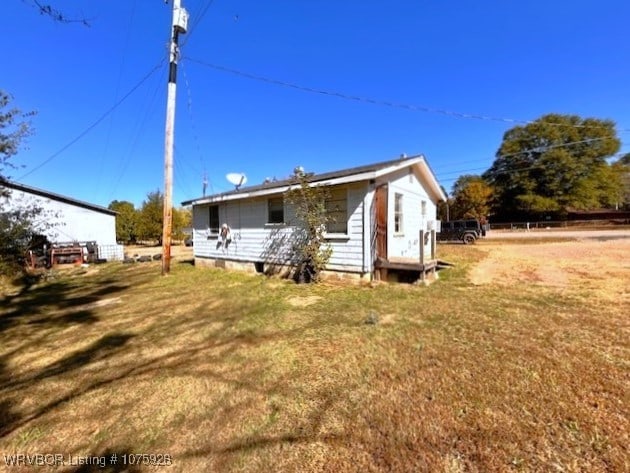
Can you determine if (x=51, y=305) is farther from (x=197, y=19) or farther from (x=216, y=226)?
(x=197, y=19)

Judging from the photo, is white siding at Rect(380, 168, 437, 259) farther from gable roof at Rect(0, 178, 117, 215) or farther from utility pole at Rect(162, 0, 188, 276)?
gable roof at Rect(0, 178, 117, 215)

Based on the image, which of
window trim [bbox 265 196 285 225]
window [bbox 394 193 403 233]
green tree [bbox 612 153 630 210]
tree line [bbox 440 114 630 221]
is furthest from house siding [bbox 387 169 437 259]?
green tree [bbox 612 153 630 210]

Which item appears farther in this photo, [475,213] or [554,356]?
[475,213]

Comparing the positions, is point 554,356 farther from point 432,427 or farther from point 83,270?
point 83,270

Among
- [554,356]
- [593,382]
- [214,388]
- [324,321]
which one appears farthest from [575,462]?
[324,321]

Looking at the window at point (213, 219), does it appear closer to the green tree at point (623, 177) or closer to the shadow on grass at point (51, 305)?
the shadow on grass at point (51, 305)

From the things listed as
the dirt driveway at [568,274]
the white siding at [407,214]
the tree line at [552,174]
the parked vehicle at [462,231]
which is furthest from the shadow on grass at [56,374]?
the tree line at [552,174]

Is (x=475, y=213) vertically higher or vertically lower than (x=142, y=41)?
lower

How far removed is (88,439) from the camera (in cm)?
238

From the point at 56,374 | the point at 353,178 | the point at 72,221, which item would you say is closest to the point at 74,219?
the point at 72,221

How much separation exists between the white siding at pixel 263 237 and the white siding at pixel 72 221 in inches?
359

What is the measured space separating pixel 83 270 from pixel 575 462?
15151 mm

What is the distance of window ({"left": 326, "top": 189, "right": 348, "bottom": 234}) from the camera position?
7922 mm

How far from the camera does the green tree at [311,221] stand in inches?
306
